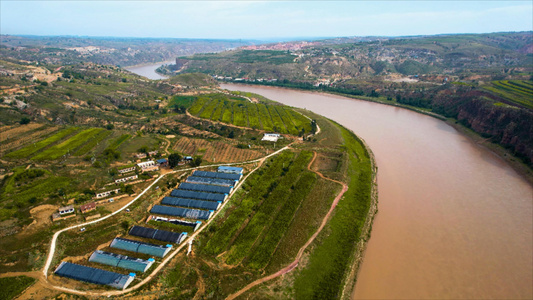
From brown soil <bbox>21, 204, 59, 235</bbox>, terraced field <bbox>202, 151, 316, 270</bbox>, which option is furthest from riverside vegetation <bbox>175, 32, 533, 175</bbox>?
brown soil <bbox>21, 204, 59, 235</bbox>

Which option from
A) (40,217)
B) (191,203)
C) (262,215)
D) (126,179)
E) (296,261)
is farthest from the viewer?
(126,179)

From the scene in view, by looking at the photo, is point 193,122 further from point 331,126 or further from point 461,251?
point 461,251

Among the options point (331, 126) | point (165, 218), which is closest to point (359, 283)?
point (165, 218)

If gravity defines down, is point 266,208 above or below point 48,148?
below

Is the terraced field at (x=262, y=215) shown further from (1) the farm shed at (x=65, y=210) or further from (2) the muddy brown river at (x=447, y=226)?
(1) the farm shed at (x=65, y=210)

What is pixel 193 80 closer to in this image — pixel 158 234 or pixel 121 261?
pixel 158 234

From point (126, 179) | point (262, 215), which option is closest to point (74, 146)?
point (126, 179)
